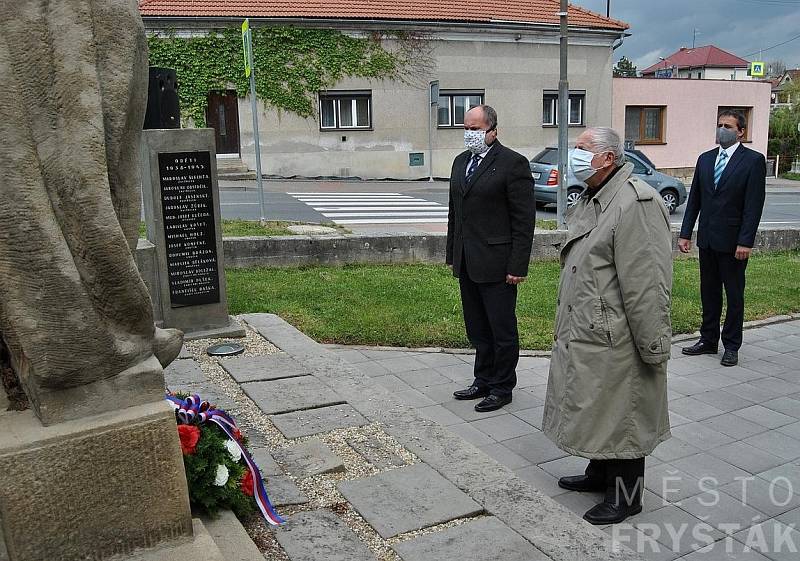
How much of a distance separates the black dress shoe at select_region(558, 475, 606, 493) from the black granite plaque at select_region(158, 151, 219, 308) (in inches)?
144

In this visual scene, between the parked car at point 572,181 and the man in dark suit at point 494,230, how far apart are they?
12.1 m

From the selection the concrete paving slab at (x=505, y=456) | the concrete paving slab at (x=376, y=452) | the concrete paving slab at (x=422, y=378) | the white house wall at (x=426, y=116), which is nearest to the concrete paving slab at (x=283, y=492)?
the concrete paving slab at (x=376, y=452)

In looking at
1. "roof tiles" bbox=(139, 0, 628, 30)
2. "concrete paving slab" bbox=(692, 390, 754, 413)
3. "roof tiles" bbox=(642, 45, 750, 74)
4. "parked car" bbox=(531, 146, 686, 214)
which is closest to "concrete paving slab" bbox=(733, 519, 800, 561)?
"concrete paving slab" bbox=(692, 390, 754, 413)

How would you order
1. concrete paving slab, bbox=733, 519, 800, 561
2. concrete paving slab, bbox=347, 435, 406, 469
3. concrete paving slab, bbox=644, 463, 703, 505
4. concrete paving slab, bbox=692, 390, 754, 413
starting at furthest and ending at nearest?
1. concrete paving slab, bbox=692, 390, 754, 413
2. concrete paving slab, bbox=644, 463, 703, 505
3. concrete paving slab, bbox=347, 435, 406, 469
4. concrete paving slab, bbox=733, 519, 800, 561

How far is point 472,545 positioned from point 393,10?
2594cm

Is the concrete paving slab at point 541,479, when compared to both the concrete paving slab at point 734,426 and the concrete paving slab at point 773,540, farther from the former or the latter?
the concrete paving slab at point 734,426

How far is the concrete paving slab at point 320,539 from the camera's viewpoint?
291cm

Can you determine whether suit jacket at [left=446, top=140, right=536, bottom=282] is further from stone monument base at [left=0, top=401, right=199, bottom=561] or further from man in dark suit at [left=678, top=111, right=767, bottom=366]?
stone monument base at [left=0, top=401, right=199, bottom=561]

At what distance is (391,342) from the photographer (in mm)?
6969

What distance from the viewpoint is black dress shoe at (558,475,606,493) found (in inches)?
162

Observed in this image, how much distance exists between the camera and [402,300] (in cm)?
831

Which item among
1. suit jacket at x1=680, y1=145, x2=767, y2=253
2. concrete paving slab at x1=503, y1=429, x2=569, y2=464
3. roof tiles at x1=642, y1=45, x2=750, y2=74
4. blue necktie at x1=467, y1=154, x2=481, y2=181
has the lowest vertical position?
concrete paving slab at x1=503, y1=429, x2=569, y2=464

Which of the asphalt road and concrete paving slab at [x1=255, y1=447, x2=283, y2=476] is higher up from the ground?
the asphalt road

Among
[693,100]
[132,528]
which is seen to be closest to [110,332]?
[132,528]
